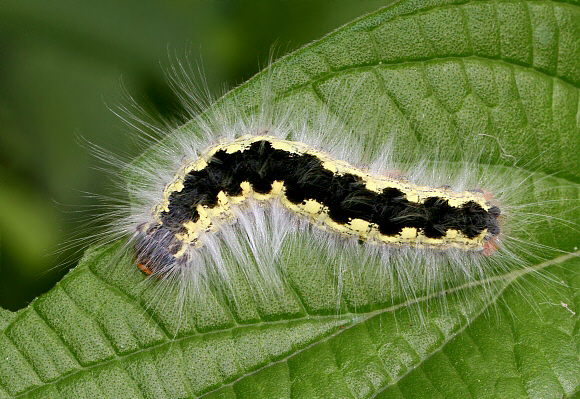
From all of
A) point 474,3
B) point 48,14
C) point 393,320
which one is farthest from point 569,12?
point 48,14

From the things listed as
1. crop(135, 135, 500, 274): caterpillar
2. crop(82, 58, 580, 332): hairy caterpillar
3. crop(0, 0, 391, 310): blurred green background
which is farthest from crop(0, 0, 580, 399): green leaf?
crop(0, 0, 391, 310): blurred green background

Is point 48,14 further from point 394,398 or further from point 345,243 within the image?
point 394,398

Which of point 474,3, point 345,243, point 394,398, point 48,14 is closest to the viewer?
point 394,398

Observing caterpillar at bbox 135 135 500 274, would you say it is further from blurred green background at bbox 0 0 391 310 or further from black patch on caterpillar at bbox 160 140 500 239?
blurred green background at bbox 0 0 391 310

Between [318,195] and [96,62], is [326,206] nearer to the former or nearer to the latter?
[318,195]

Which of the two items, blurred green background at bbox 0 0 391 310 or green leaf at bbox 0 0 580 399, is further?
blurred green background at bbox 0 0 391 310

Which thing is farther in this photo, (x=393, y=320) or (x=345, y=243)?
(x=345, y=243)
